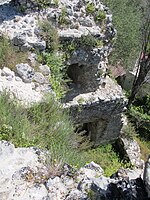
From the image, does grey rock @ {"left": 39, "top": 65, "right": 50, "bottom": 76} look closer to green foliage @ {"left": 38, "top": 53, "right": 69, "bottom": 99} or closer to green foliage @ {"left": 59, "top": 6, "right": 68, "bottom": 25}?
green foliage @ {"left": 38, "top": 53, "right": 69, "bottom": 99}

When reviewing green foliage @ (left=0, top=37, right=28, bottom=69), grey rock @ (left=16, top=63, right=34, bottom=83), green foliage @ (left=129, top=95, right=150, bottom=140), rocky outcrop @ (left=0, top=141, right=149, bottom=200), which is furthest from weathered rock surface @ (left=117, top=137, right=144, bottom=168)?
rocky outcrop @ (left=0, top=141, right=149, bottom=200)

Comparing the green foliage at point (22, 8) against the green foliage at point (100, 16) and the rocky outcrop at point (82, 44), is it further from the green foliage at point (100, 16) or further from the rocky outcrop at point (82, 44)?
the green foliage at point (100, 16)

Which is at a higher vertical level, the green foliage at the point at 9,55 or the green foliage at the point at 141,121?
Result: the green foliage at the point at 9,55

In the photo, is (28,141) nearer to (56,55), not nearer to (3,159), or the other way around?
(3,159)

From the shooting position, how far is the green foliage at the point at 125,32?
49.5 ft

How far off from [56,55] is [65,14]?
1393mm

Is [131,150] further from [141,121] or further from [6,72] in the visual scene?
[6,72]

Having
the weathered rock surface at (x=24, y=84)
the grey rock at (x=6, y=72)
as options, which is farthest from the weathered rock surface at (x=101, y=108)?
the grey rock at (x=6, y=72)

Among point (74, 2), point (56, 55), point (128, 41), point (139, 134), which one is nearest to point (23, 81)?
point (56, 55)

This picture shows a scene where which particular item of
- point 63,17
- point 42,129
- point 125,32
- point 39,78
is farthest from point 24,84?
point 125,32

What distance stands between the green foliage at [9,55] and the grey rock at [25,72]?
0.57 feet

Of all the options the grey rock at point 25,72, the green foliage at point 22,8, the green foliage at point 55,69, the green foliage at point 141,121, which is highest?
the green foliage at point 22,8

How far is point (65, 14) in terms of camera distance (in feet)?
28.8

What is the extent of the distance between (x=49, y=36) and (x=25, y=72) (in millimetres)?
1705
